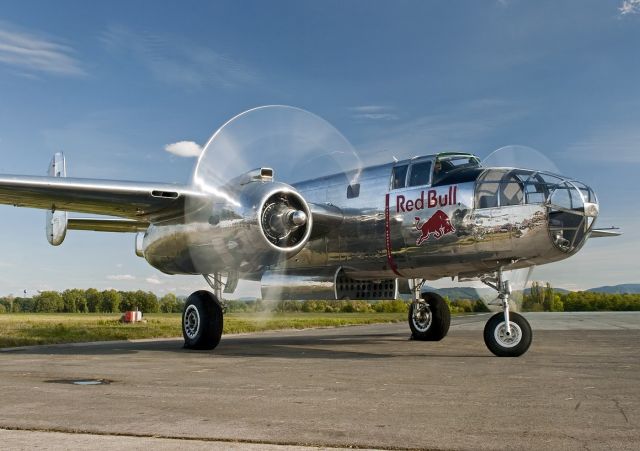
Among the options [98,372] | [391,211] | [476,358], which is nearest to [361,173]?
[391,211]

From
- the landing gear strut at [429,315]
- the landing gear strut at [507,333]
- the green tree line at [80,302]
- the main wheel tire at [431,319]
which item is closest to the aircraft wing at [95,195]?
the landing gear strut at [507,333]

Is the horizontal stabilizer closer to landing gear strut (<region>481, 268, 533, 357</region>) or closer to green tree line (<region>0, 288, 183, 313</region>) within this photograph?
landing gear strut (<region>481, 268, 533, 357</region>)

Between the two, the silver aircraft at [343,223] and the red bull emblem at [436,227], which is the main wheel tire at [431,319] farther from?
the red bull emblem at [436,227]

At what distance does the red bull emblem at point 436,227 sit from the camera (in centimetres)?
1203

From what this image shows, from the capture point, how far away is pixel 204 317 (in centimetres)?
1400

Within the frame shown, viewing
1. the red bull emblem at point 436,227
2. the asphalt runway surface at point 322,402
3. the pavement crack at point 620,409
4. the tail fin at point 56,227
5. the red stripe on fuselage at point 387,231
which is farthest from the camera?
the tail fin at point 56,227

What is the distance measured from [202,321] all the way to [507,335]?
22.1 feet

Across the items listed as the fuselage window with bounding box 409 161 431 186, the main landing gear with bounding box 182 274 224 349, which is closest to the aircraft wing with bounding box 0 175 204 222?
the main landing gear with bounding box 182 274 224 349

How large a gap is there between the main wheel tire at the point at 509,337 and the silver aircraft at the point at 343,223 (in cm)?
2

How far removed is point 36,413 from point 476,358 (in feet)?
26.6

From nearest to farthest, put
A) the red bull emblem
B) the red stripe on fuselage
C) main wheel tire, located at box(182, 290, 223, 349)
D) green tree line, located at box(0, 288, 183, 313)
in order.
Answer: the red bull emblem, the red stripe on fuselage, main wheel tire, located at box(182, 290, 223, 349), green tree line, located at box(0, 288, 183, 313)

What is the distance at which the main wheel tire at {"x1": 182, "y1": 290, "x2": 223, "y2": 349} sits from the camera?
1401cm

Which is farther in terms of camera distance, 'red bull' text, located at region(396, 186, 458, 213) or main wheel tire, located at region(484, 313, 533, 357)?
'red bull' text, located at region(396, 186, 458, 213)

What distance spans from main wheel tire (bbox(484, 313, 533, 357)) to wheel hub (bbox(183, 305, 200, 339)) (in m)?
6.60
